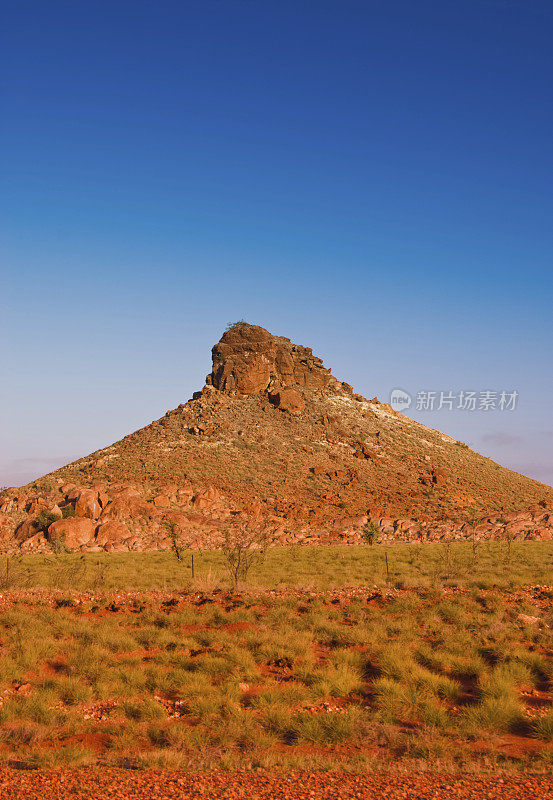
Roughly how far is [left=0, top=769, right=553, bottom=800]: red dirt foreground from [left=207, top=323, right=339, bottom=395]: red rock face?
70304 mm

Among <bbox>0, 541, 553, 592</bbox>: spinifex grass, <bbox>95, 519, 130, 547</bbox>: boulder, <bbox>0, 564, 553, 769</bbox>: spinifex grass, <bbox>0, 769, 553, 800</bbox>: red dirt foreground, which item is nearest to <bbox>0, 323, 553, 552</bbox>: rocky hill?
<bbox>95, 519, 130, 547</bbox>: boulder

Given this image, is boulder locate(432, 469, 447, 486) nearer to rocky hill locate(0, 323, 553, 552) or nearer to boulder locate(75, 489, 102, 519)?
rocky hill locate(0, 323, 553, 552)

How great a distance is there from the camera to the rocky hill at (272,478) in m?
46.3

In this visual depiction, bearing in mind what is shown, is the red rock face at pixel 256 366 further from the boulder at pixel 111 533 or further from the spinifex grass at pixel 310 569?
the spinifex grass at pixel 310 569

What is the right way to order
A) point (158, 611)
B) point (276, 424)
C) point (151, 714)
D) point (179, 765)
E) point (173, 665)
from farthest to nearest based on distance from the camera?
1. point (276, 424)
2. point (158, 611)
3. point (173, 665)
4. point (151, 714)
5. point (179, 765)

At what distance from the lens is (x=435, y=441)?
79.3 m

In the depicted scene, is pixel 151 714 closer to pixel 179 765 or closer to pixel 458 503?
pixel 179 765

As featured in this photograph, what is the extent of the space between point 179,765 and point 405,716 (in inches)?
164

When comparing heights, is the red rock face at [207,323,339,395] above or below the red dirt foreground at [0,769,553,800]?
above

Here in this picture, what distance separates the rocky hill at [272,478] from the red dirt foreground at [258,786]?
35.0 meters

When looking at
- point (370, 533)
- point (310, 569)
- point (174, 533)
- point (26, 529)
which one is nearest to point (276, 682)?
point (310, 569)

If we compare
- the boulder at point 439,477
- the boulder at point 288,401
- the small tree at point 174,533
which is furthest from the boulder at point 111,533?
the boulder at point 439,477

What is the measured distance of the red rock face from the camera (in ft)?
255

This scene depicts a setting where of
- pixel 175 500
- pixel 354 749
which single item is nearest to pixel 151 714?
pixel 354 749
